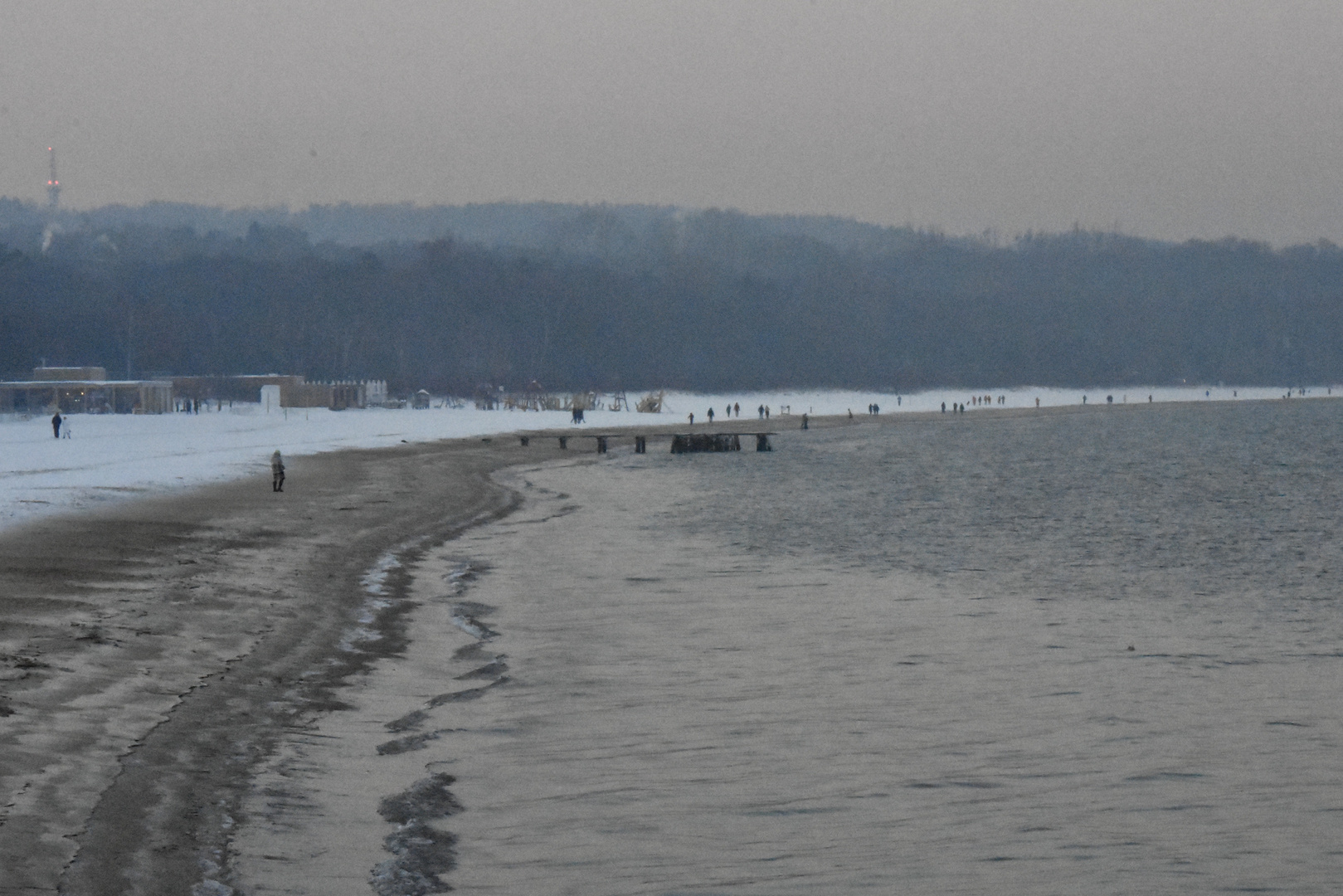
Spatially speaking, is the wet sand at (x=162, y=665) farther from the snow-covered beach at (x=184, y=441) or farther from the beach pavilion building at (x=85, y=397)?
the beach pavilion building at (x=85, y=397)

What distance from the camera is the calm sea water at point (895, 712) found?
9703 millimetres

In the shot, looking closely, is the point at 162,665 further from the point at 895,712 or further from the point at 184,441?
the point at 184,441

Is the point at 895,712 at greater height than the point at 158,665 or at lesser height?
lesser

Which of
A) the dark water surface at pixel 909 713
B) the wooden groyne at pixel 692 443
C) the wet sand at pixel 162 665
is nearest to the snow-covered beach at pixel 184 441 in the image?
the wet sand at pixel 162 665

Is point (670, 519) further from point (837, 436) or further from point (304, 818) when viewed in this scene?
point (837, 436)

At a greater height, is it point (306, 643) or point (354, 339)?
point (354, 339)

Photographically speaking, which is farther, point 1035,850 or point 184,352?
point 184,352

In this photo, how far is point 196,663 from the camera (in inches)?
Answer: 607

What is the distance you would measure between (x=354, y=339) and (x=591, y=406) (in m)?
55.5

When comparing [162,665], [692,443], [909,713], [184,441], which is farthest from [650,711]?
[692,443]

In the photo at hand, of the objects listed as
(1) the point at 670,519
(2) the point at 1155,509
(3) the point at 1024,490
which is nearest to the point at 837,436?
(3) the point at 1024,490

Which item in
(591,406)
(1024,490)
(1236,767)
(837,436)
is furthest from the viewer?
(591,406)

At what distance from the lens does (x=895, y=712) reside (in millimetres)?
14391

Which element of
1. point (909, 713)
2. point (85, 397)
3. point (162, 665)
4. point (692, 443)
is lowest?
point (909, 713)
